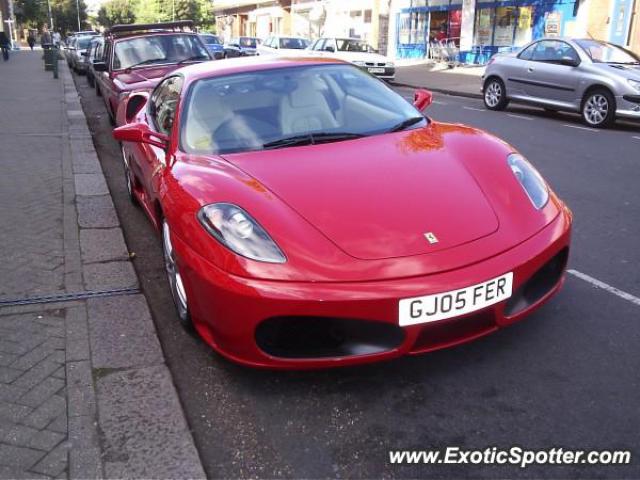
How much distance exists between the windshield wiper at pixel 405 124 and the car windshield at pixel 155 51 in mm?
6346

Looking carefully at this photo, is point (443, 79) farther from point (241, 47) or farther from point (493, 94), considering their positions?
point (241, 47)

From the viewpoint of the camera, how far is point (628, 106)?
9953mm

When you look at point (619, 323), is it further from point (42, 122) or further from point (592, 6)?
point (592, 6)

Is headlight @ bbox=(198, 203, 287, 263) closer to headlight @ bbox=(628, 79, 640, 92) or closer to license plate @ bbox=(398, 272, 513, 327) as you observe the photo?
license plate @ bbox=(398, 272, 513, 327)

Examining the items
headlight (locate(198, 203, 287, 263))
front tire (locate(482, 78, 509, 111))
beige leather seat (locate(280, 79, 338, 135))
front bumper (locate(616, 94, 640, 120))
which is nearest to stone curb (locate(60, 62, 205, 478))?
headlight (locate(198, 203, 287, 263))

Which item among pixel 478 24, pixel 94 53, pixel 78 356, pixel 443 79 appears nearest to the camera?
pixel 78 356

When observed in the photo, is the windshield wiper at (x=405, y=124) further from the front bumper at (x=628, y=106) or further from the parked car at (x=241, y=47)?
the parked car at (x=241, y=47)

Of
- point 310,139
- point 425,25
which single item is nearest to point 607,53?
point 310,139

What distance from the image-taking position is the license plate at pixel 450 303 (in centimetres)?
244

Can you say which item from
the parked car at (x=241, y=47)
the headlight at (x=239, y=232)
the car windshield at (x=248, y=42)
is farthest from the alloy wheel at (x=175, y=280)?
the car windshield at (x=248, y=42)

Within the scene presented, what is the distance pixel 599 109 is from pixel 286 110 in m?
8.43

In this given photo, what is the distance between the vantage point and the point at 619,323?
3242 mm

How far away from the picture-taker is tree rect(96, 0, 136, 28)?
90338mm

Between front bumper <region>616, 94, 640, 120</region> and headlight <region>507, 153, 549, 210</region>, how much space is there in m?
7.74
